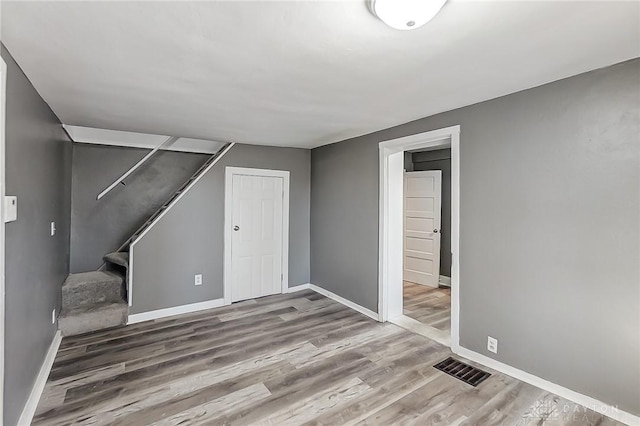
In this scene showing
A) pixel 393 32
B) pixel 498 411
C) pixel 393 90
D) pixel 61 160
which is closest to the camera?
pixel 393 32

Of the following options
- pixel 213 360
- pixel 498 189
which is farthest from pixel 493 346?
pixel 213 360

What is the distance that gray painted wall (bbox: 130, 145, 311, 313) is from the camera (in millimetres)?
3740

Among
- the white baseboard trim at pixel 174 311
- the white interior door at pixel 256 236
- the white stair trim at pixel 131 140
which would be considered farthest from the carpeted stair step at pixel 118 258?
the white stair trim at pixel 131 140

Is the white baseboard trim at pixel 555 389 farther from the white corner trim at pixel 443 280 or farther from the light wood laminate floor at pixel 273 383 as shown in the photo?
the white corner trim at pixel 443 280

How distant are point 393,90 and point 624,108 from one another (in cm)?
145

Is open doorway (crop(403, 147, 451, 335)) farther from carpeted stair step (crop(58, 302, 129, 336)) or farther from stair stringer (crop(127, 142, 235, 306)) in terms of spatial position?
carpeted stair step (crop(58, 302, 129, 336))

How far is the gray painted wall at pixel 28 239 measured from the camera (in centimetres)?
175

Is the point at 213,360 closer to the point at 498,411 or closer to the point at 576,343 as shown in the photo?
the point at 498,411

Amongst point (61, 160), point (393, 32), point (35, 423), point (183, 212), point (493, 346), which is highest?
point (393, 32)

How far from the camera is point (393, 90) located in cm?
238

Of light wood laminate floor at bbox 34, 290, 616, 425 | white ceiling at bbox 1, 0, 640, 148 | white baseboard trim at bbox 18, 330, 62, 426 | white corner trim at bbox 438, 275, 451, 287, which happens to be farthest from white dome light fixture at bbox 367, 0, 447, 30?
white corner trim at bbox 438, 275, 451, 287

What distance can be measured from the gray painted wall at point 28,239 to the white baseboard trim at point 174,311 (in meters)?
0.85

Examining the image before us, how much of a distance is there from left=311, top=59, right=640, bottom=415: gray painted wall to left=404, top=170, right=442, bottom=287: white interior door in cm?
226

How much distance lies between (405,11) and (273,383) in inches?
101
